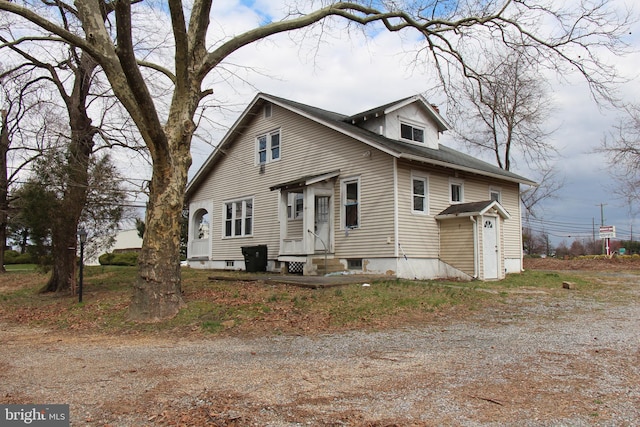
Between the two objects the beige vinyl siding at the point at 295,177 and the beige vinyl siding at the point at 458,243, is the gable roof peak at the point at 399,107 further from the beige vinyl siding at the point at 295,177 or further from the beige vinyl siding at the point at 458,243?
the beige vinyl siding at the point at 458,243

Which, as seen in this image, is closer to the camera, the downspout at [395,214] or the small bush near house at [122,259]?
the downspout at [395,214]

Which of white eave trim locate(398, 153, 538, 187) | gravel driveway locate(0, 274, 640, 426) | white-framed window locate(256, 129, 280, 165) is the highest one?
white-framed window locate(256, 129, 280, 165)

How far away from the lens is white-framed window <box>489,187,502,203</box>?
18844mm

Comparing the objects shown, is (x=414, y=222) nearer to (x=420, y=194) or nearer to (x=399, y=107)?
(x=420, y=194)

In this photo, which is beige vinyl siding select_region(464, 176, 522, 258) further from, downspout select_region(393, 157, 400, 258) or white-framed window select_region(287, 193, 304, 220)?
white-framed window select_region(287, 193, 304, 220)

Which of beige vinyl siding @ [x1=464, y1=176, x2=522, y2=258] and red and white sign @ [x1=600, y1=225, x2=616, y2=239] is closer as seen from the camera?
beige vinyl siding @ [x1=464, y1=176, x2=522, y2=258]

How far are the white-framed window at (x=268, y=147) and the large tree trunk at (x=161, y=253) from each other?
10409 mm

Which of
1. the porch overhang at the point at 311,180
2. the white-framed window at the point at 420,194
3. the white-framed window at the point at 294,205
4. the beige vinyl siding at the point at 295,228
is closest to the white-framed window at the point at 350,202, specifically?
the porch overhang at the point at 311,180

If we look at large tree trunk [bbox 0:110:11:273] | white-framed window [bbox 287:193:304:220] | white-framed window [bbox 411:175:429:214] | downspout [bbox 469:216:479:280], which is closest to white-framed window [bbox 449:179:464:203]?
white-framed window [bbox 411:175:429:214]

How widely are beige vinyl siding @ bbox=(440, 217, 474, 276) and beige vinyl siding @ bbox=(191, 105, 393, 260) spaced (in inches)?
96.7

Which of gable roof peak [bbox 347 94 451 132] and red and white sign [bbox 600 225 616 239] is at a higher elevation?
gable roof peak [bbox 347 94 451 132]

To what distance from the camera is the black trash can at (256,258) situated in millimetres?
18281

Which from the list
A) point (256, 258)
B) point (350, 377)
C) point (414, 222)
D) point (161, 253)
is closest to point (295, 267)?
point (256, 258)

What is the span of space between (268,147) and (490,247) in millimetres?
9594
